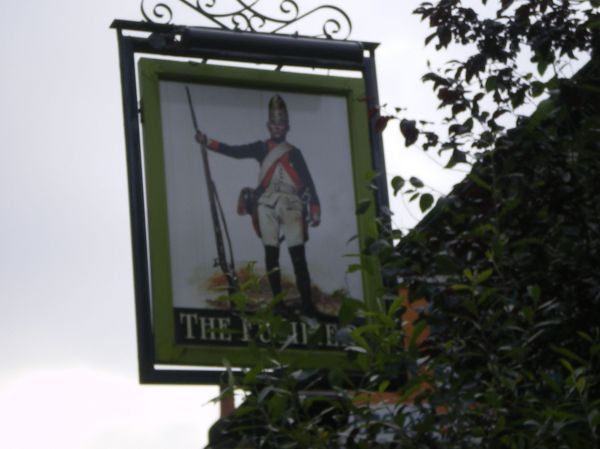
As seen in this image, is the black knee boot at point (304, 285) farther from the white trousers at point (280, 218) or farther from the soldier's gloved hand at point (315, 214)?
the soldier's gloved hand at point (315, 214)

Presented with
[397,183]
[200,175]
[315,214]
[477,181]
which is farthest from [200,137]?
[477,181]

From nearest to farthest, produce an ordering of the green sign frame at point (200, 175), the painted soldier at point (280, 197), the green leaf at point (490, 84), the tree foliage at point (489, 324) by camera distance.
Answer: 1. the tree foliage at point (489, 324)
2. the green leaf at point (490, 84)
3. the green sign frame at point (200, 175)
4. the painted soldier at point (280, 197)

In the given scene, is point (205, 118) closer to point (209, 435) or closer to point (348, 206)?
point (348, 206)

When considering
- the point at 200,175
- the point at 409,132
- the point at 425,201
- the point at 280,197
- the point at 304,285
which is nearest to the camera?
the point at 425,201

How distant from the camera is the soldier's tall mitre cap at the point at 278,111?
28.8 ft

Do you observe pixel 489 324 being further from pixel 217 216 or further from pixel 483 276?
pixel 217 216

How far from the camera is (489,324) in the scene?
19.8 feet

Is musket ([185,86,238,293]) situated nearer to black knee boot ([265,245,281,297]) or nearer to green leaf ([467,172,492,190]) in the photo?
black knee boot ([265,245,281,297])

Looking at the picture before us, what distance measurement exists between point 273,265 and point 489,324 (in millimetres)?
2535

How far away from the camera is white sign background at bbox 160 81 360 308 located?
8227 mm

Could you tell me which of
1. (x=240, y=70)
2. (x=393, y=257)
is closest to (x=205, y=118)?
(x=240, y=70)

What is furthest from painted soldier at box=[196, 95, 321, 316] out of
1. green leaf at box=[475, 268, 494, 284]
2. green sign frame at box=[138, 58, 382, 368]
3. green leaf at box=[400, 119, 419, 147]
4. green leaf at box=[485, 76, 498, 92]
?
green leaf at box=[475, 268, 494, 284]

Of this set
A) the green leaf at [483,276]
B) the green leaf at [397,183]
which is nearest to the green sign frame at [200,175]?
the green leaf at [397,183]

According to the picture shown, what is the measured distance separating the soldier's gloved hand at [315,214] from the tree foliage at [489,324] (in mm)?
1465
